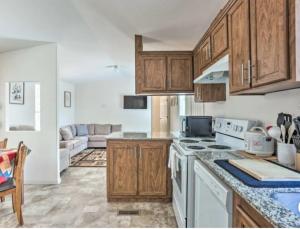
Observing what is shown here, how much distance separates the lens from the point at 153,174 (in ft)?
11.0

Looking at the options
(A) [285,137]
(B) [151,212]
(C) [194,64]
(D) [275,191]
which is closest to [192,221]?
(B) [151,212]

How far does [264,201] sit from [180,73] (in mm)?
2794

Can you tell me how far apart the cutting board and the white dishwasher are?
6.7 inches

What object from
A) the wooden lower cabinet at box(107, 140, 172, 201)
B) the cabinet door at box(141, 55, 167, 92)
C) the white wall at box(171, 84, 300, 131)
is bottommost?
the wooden lower cabinet at box(107, 140, 172, 201)

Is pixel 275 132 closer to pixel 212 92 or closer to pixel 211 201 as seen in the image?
pixel 211 201

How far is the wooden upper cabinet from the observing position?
8.77 feet

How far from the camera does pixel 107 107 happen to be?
8.98 metres

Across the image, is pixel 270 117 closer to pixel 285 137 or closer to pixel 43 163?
pixel 285 137

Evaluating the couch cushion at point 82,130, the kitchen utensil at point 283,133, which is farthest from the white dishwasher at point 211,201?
the couch cushion at point 82,130

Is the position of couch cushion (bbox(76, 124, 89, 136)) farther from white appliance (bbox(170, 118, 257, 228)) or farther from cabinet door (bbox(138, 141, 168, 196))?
white appliance (bbox(170, 118, 257, 228))

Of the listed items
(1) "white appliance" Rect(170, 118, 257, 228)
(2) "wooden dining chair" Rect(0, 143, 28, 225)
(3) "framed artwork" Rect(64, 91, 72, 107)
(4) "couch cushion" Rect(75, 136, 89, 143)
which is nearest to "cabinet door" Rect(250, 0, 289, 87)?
(1) "white appliance" Rect(170, 118, 257, 228)

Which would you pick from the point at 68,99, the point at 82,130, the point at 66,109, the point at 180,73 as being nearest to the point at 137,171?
the point at 180,73

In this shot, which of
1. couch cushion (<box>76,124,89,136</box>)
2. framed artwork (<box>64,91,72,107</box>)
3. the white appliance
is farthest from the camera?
couch cushion (<box>76,124,89,136</box>)

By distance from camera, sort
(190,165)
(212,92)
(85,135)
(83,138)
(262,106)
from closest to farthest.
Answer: (262,106) < (190,165) < (212,92) < (83,138) < (85,135)
